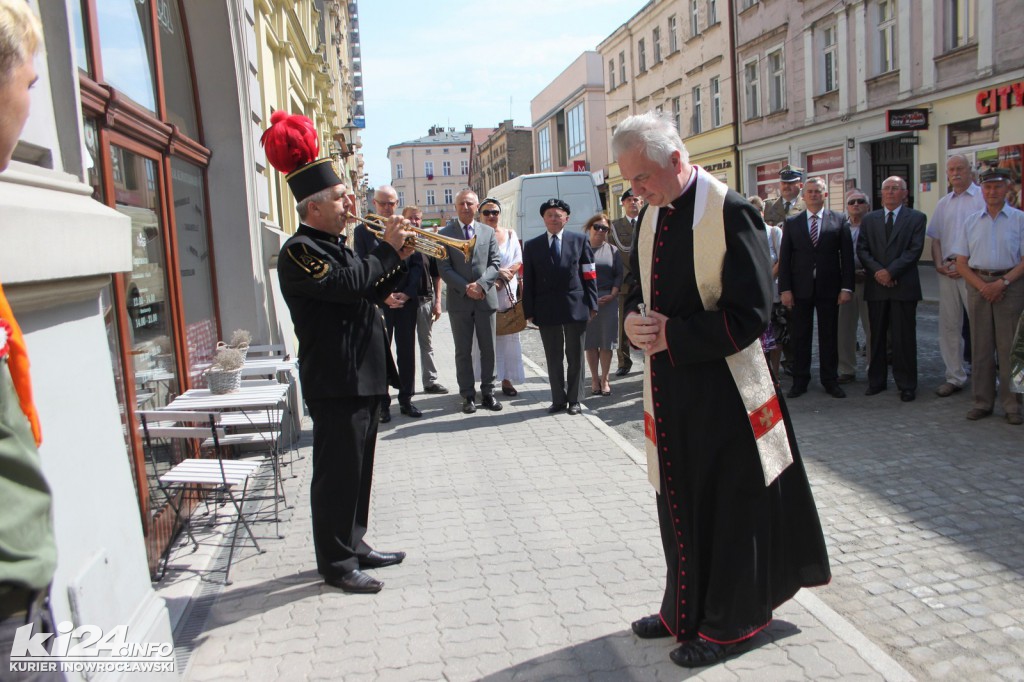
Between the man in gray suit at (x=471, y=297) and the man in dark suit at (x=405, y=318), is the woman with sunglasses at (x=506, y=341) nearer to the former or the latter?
the man in gray suit at (x=471, y=297)

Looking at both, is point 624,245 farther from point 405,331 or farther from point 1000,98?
point 1000,98

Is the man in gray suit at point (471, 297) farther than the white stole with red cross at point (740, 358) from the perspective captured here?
Yes

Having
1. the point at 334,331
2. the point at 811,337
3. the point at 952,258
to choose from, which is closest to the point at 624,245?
the point at 811,337

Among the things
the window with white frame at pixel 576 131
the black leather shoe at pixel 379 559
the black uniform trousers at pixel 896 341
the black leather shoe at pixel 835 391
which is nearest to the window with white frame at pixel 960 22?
the black uniform trousers at pixel 896 341

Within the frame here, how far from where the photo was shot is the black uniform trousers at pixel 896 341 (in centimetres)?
775

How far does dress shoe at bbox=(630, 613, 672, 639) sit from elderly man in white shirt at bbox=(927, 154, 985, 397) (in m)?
5.42

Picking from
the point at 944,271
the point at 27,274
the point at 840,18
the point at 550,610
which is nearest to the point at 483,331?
the point at 944,271

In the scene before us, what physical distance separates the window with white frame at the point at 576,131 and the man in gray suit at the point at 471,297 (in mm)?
39802

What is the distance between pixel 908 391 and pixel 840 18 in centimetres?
1831

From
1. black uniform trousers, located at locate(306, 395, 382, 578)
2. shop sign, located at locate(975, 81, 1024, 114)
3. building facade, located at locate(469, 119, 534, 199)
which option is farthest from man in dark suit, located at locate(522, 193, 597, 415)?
building facade, located at locate(469, 119, 534, 199)

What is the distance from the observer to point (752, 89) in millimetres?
28891

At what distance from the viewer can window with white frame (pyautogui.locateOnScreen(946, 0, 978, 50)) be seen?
17828 millimetres

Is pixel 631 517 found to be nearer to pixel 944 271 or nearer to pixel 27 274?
pixel 27 274

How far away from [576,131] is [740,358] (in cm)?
4770
